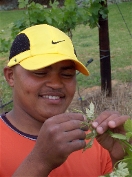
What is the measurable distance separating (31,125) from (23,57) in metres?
0.32

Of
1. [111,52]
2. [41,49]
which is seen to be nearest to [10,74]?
[41,49]

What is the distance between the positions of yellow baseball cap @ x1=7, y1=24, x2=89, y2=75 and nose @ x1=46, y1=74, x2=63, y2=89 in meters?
0.07

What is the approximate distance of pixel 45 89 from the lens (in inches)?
62.9

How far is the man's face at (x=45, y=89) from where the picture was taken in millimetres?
1602

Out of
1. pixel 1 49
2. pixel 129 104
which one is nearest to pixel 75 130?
pixel 1 49

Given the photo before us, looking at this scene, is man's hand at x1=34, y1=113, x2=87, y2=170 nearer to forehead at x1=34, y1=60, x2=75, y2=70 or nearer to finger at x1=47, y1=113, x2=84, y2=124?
finger at x1=47, y1=113, x2=84, y2=124

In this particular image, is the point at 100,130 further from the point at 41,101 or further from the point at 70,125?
the point at 41,101

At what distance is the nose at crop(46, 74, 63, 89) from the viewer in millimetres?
1603

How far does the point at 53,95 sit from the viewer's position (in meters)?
1.61

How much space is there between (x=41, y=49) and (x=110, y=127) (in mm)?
523

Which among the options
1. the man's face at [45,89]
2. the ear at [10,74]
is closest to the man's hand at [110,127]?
the man's face at [45,89]

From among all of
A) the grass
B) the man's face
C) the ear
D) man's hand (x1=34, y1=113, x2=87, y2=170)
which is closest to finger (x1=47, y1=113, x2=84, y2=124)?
man's hand (x1=34, y1=113, x2=87, y2=170)

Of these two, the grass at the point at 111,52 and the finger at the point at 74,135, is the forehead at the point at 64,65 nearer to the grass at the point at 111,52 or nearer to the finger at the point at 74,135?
the finger at the point at 74,135

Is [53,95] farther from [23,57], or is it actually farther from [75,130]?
[75,130]
